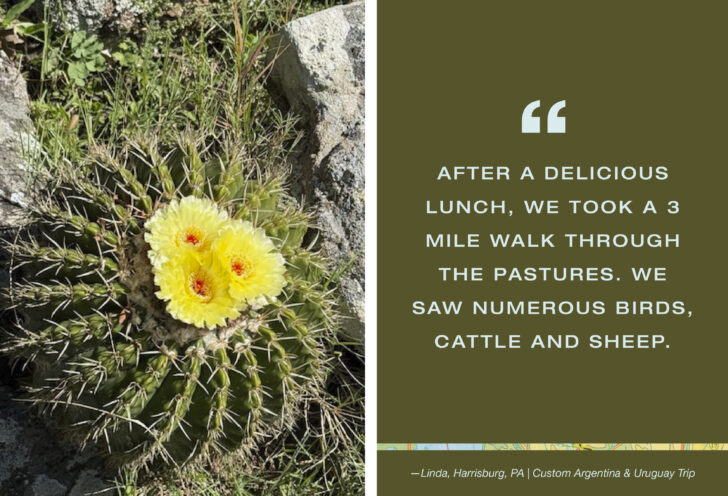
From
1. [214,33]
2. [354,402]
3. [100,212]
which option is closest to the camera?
[100,212]

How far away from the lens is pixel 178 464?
2.74 meters

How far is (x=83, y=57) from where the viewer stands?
12.3ft

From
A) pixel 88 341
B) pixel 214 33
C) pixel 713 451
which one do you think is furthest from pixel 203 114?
pixel 713 451

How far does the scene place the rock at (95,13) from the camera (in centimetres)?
366

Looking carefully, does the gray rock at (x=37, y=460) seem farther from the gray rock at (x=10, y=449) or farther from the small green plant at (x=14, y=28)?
the small green plant at (x=14, y=28)

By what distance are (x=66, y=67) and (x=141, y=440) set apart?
1880 millimetres

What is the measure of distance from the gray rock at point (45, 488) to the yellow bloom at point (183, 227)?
3.55 ft

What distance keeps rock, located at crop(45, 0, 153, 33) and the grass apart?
5cm

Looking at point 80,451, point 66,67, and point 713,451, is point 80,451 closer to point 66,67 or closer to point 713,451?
point 66,67

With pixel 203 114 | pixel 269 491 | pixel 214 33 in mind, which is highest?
pixel 214 33

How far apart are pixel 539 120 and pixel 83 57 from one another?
1.95 metres

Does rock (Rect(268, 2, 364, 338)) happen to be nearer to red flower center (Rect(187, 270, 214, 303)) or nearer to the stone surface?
red flower center (Rect(187, 270, 214, 303))

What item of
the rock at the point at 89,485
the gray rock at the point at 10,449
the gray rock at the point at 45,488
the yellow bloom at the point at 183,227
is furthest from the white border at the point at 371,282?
the gray rock at the point at 10,449

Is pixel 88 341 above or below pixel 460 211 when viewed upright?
below
